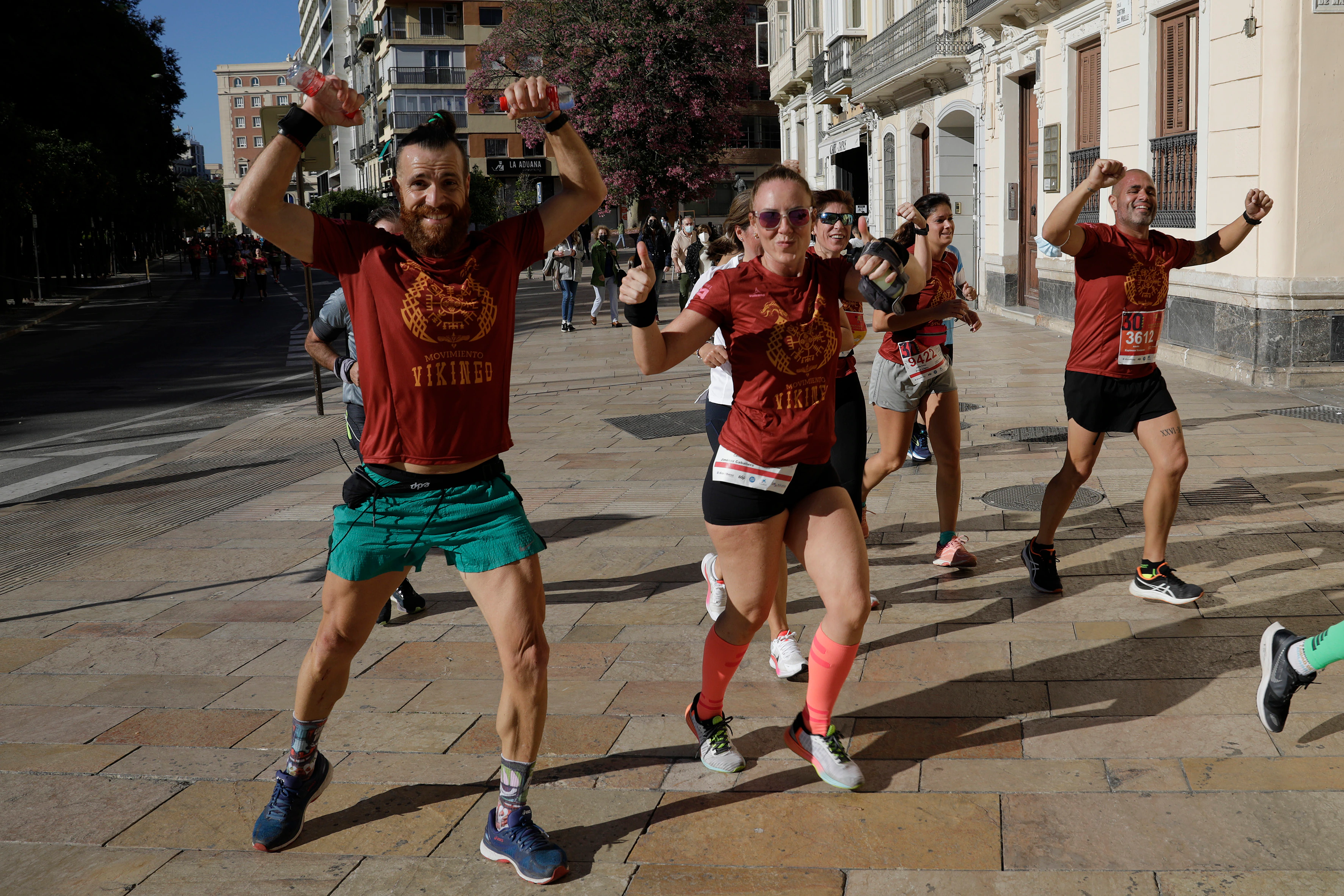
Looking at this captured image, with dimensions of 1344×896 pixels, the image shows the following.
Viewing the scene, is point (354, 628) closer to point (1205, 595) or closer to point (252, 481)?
point (1205, 595)

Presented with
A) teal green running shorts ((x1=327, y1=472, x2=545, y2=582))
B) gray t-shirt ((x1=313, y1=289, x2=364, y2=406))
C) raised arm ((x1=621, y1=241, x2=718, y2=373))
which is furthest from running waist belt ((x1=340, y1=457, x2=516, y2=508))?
gray t-shirt ((x1=313, y1=289, x2=364, y2=406))

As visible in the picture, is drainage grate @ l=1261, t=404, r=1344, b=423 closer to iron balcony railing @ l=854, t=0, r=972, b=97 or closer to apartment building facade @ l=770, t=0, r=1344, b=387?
apartment building facade @ l=770, t=0, r=1344, b=387

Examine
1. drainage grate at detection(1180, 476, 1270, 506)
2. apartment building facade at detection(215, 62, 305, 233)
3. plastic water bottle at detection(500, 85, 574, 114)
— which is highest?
apartment building facade at detection(215, 62, 305, 233)

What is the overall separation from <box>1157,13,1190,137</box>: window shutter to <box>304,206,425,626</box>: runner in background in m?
10.7

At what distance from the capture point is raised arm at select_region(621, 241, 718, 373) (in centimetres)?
330

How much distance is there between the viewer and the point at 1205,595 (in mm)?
5324

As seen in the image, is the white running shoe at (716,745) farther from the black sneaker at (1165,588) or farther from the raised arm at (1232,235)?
the raised arm at (1232,235)

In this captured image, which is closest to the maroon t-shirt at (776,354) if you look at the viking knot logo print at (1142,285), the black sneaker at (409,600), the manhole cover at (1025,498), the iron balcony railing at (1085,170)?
Answer: the viking knot logo print at (1142,285)

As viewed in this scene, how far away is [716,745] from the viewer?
12.4ft

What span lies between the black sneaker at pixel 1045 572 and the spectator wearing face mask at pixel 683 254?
14.2 meters

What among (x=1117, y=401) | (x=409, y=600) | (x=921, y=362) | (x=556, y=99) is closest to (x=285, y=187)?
(x=556, y=99)

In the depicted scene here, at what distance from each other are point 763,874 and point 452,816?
942mm

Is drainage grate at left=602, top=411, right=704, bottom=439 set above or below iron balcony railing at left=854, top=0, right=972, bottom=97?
below

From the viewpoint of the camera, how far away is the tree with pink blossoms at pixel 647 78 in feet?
131
